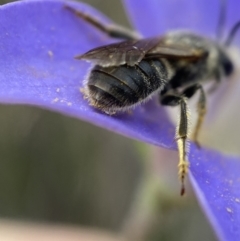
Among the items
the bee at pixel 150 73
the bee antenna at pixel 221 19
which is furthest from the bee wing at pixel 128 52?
the bee antenna at pixel 221 19

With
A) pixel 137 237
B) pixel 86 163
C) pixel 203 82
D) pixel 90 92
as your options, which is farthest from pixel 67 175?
pixel 90 92

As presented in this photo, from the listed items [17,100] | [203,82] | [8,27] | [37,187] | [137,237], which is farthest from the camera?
[37,187]

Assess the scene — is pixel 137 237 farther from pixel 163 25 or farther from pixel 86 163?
pixel 86 163

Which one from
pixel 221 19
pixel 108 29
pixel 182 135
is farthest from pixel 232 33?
pixel 182 135

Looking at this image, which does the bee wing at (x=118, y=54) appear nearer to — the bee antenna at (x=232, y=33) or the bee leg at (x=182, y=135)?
the bee leg at (x=182, y=135)

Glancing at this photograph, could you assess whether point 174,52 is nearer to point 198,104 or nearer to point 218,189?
point 198,104

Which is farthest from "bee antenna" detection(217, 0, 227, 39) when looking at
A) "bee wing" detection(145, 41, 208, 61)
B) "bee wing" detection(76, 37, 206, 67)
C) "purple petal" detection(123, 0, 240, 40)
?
"bee wing" detection(76, 37, 206, 67)
